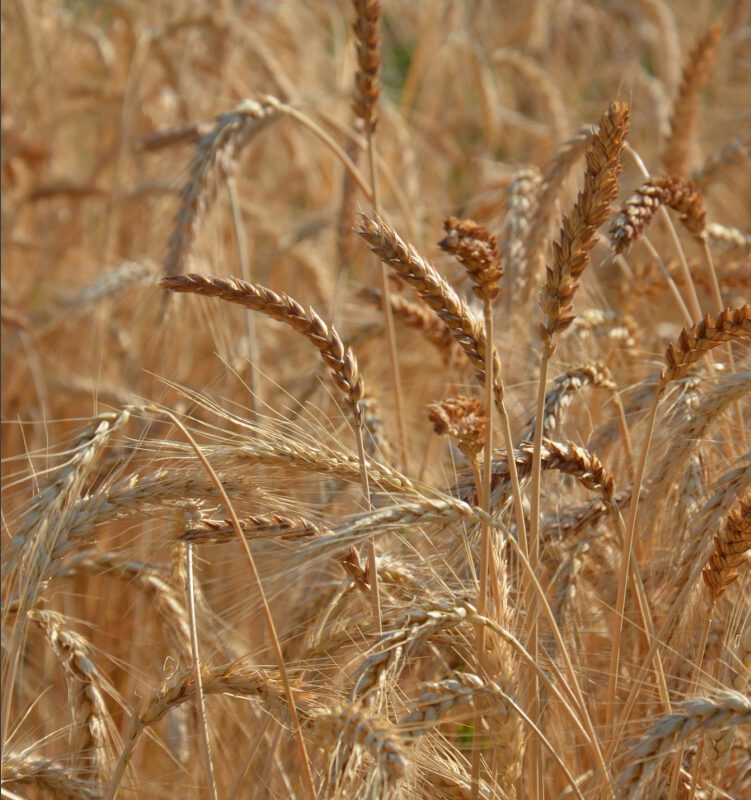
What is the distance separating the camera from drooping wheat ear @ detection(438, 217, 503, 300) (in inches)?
41.4

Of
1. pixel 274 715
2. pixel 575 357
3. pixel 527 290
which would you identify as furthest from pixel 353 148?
pixel 274 715

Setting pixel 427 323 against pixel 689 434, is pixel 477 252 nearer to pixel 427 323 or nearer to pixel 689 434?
pixel 689 434

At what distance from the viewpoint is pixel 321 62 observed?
5.48m

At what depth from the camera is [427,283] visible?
3.83 feet

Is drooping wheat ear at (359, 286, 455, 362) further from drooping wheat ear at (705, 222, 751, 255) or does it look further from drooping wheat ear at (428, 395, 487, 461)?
drooping wheat ear at (428, 395, 487, 461)

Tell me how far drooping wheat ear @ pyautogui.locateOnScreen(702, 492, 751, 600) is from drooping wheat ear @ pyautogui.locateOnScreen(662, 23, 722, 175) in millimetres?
1448

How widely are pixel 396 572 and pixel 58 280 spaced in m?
3.14

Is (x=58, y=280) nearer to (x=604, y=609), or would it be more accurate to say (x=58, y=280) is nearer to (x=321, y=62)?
(x=321, y=62)

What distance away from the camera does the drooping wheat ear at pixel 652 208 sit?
1.27 metres

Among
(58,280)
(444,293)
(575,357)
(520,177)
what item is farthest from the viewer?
(58,280)

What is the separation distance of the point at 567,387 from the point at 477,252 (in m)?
0.47

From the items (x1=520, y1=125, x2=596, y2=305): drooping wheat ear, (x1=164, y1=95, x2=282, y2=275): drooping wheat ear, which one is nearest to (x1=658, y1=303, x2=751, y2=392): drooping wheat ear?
(x1=520, y1=125, x2=596, y2=305): drooping wheat ear

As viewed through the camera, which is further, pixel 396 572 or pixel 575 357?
pixel 575 357

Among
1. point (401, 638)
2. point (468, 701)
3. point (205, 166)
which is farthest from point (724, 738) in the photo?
point (205, 166)
